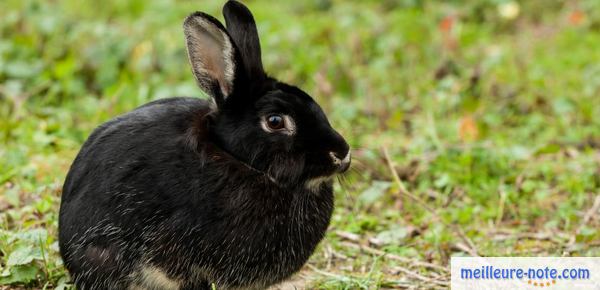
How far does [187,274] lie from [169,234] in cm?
18

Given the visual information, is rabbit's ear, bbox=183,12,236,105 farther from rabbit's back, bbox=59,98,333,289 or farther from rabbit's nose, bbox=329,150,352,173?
rabbit's nose, bbox=329,150,352,173

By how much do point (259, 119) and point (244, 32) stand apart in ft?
1.42

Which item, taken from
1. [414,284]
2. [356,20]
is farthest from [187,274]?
[356,20]

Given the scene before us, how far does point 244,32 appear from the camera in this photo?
3.55 meters

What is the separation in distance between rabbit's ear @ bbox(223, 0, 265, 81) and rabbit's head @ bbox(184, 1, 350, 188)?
0.28 feet

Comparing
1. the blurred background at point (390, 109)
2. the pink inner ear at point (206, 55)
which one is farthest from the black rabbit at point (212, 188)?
the blurred background at point (390, 109)

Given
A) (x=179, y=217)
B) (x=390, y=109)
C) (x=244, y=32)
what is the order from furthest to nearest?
(x=390, y=109) → (x=244, y=32) → (x=179, y=217)

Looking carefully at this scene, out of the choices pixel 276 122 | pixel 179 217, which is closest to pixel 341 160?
pixel 276 122

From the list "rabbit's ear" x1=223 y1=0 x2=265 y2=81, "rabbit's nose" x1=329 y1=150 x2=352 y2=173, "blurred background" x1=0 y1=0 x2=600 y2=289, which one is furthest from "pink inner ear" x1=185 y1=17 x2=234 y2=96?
"blurred background" x1=0 y1=0 x2=600 y2=289

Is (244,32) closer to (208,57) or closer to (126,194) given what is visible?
(208,57)

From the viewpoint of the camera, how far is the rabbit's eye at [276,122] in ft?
10.8

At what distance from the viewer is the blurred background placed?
14.4 ft

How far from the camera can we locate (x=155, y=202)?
3.29 meters

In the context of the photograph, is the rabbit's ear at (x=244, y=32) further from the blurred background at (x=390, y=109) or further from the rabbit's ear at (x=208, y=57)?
the blurred background at (x=390, y=109)
